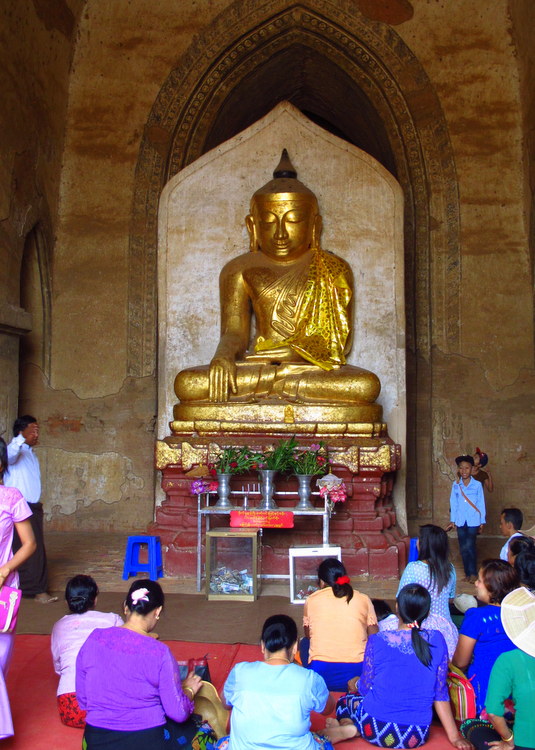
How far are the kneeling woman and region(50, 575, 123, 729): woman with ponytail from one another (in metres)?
0.75

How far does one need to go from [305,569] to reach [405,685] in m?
2.22

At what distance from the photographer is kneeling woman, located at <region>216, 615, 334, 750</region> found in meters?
2.29

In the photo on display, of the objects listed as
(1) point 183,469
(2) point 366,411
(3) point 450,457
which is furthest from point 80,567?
(3) point 450,457

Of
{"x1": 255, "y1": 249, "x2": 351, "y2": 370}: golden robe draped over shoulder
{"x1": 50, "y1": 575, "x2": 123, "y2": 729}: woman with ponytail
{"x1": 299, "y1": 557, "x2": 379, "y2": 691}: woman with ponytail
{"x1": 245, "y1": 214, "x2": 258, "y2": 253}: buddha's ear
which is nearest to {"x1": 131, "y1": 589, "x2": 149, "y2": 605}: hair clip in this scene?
{"x1": 50, "y1": 575, "x2": 123, "y2": 729}: woman with ponytail

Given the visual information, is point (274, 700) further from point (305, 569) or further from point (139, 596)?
point (305, 569)

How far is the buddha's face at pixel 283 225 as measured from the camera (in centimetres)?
718

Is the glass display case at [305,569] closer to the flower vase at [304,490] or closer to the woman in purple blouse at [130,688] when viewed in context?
the flower vase at [304,490]

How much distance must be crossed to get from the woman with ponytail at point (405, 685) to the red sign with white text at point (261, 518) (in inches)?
88.1

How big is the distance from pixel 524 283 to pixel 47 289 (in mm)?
4907

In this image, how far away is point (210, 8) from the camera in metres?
8.15

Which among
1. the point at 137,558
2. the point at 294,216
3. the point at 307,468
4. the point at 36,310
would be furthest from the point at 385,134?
the point at 137,558

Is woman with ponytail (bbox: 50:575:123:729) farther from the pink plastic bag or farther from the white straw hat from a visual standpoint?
the white straw hat

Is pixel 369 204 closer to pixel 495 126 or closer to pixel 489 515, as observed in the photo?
pixel 495 126

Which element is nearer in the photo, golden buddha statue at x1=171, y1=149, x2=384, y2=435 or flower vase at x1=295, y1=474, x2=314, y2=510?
flower vase at x1=295, y1=474, x2=314, y2=510
